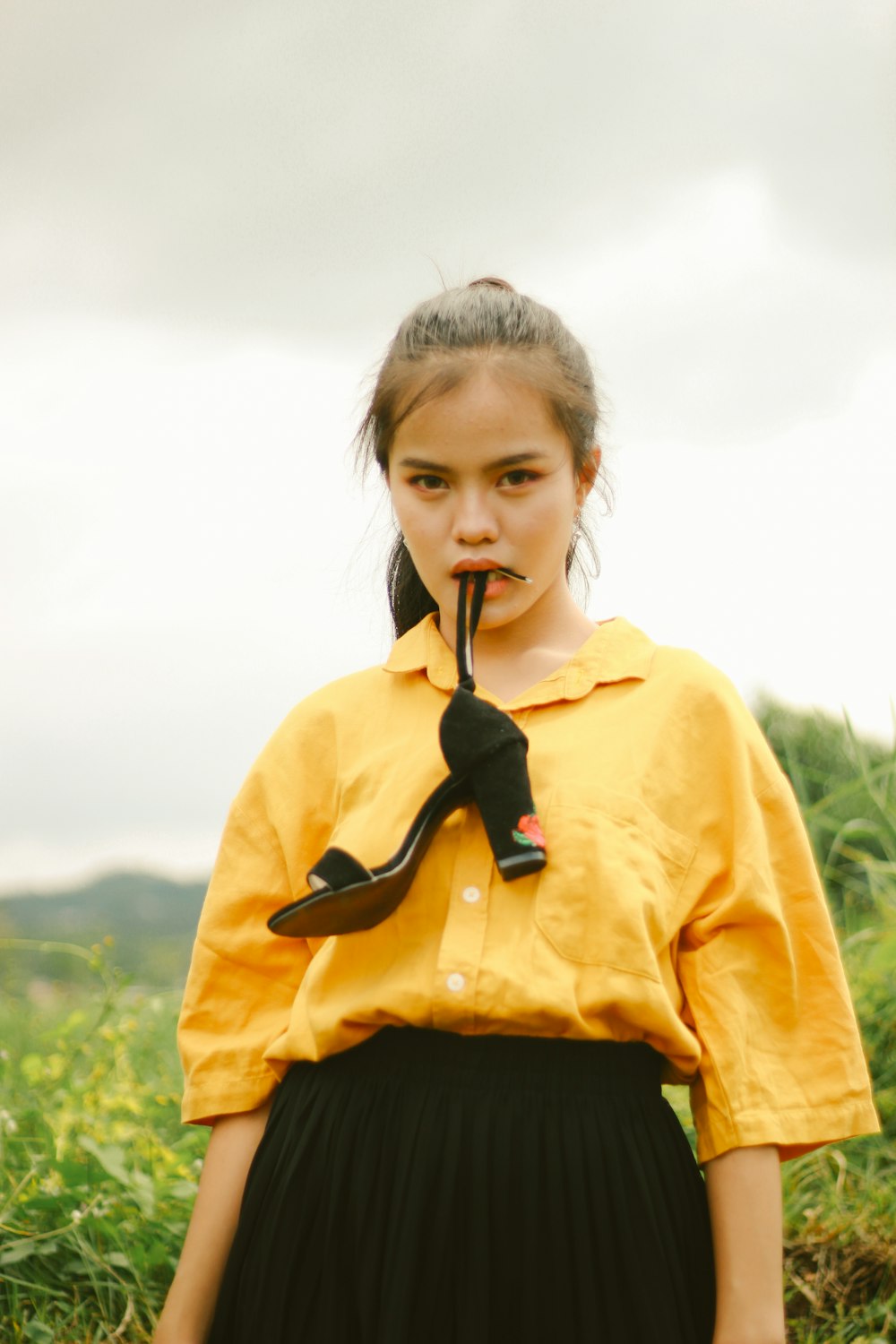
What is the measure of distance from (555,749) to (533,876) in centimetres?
15

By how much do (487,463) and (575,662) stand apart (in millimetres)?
244

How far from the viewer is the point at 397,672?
1669 millimetres

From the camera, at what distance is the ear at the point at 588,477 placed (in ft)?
5.49

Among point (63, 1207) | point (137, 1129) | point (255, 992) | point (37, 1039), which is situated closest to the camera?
point (255, 992)

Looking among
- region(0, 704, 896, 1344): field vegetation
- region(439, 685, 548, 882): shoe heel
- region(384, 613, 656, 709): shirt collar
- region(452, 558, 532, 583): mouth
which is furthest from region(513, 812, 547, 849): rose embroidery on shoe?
region(0, 704, 896, 1344): field vegetation

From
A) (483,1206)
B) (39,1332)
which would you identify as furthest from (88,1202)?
(483,1206)

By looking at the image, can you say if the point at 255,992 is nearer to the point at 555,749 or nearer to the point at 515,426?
the point at 555,749

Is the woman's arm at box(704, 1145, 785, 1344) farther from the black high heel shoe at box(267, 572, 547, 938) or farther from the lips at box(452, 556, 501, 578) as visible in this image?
the lips at box(452, 556, 501, 578)

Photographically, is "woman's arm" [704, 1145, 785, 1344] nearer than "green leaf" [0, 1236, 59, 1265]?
Yes

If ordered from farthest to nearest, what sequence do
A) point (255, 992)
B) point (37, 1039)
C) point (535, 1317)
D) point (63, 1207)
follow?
point (37, 1039) < point (63, 1207) < point (255, 992) < point (535, 1317)

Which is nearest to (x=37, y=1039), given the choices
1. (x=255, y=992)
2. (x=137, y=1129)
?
(x=137, y=1129)

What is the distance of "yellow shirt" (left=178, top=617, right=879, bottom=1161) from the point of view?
138cm

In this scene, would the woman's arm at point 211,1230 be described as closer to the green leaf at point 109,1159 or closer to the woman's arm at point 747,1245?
the woman's arm at point 747,1245

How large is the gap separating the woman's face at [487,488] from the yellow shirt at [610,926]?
0.11 m
